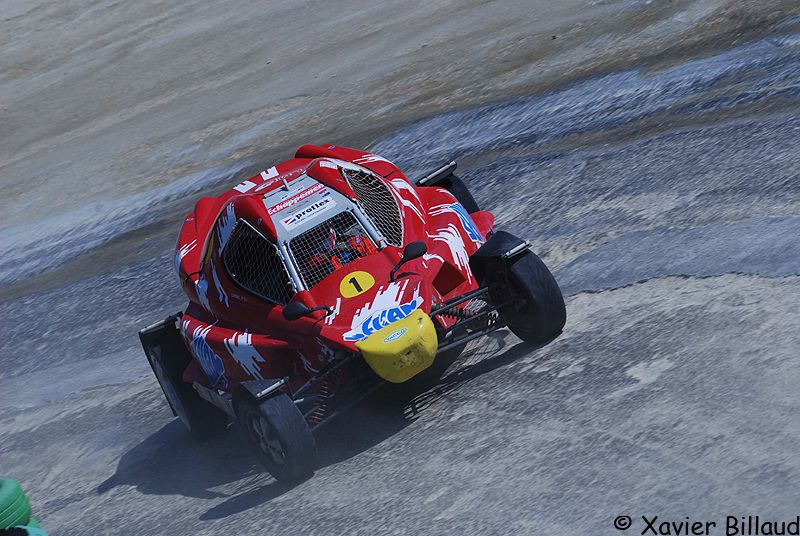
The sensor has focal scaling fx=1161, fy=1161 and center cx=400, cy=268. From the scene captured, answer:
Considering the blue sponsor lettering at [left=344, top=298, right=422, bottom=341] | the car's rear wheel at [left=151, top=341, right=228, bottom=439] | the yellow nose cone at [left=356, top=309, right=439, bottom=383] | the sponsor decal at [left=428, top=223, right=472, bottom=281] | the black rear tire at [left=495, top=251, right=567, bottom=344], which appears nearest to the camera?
the yellow nose cone at [left=356, top=309, right=439, bottom=383]

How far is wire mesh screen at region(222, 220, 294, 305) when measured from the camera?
324 inches

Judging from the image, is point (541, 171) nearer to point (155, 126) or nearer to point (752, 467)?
point (752, 467)

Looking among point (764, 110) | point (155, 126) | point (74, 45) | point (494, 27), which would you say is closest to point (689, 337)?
point (764, 110)

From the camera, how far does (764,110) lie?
436 inches

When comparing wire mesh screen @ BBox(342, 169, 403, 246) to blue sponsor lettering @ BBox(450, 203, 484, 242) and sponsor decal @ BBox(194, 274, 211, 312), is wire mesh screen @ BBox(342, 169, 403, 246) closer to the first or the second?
blue sponsor lettering @ BBox(450, 203, 484, 242)

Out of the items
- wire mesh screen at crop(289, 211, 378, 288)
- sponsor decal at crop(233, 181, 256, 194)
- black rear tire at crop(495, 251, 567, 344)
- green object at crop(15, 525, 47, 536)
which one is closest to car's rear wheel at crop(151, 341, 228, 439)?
sponsor decal at crop(233, 181, 256, 194)

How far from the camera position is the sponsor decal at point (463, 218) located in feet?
29.0

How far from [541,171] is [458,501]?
19.6 feet

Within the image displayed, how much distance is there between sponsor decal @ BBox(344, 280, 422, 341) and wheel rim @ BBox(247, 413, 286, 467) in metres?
0.79

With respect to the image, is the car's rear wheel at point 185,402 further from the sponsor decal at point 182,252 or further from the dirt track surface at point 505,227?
the sponsor decal at point 182,252

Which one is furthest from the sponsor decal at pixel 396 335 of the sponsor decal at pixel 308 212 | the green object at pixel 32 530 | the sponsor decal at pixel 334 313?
the green object at pixel 32 530

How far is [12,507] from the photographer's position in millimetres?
6246

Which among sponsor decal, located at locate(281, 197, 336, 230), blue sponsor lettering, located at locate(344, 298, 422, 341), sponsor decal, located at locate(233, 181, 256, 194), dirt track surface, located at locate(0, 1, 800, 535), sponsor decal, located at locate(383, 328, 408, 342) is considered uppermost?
sponsor decal, located at locate(233, 181, 256, 194)

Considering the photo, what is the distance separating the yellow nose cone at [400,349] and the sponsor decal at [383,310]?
0.10 m
